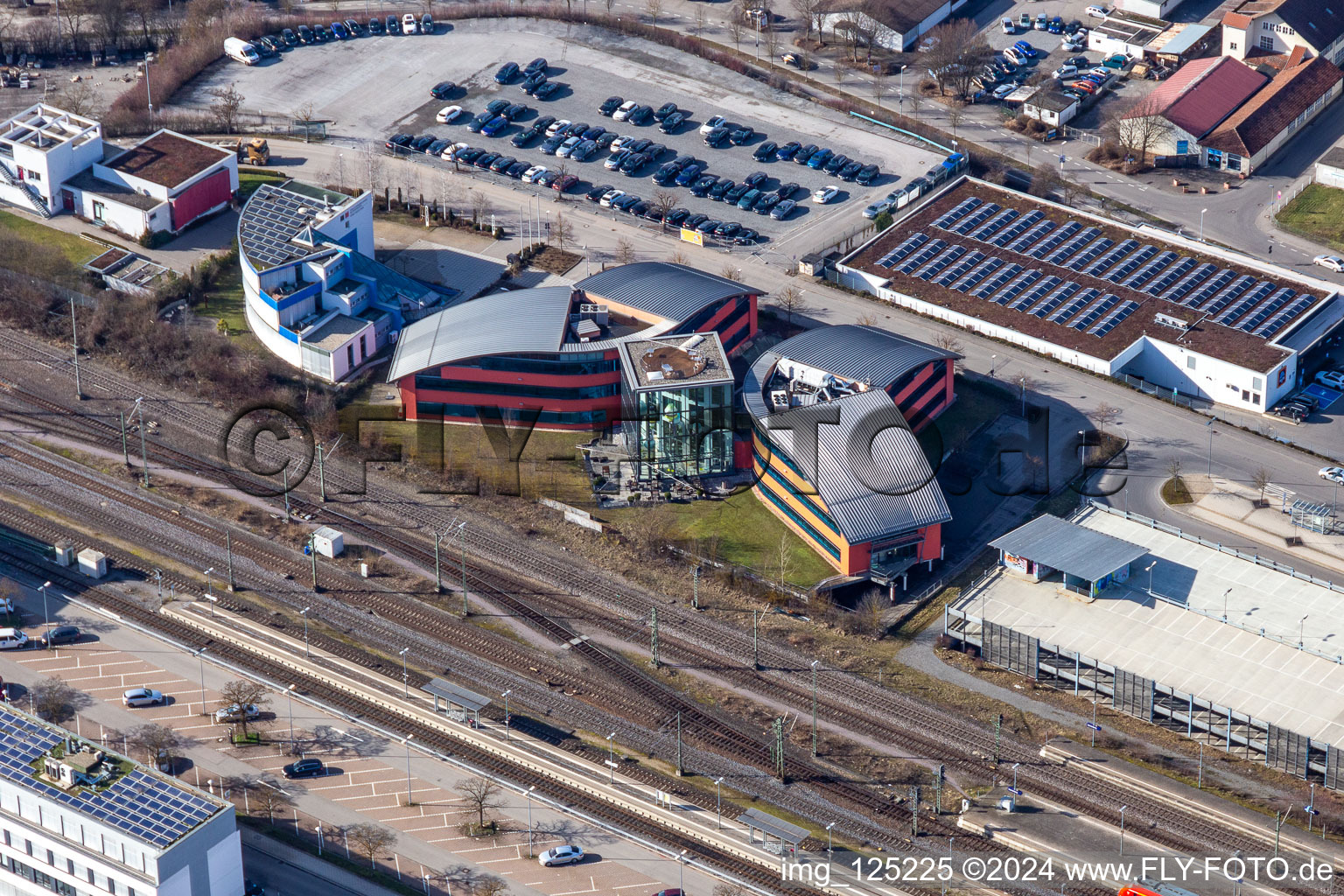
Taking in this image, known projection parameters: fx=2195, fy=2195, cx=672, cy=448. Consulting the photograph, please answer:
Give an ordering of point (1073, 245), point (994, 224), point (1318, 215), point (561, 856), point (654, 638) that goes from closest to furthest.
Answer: point (561, 856)
point (654, 638)
point (1073, 245)
point (994, 224)
point (1318, 215)

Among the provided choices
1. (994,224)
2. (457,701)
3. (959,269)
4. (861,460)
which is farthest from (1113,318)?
(457,701)

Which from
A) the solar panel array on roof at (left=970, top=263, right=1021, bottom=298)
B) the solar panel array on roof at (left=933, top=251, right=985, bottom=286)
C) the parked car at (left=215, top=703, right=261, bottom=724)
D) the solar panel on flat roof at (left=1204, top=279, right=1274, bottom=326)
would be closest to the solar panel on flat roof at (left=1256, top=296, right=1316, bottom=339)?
the solar panel on flat roof at (left=1204, top=279, right=1274, bottom=326)

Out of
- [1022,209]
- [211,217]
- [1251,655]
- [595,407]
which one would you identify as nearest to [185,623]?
[595,407]

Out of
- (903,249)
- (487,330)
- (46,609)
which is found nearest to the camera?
(46,609)

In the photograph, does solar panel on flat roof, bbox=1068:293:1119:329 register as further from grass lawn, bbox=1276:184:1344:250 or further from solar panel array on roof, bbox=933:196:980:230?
grass lawn, bbox=1276:184:1344:250

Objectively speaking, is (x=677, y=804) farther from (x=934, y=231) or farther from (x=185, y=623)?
(x=934, y=231)

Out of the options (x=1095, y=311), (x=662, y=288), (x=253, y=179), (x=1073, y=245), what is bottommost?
(x=253, y=179)

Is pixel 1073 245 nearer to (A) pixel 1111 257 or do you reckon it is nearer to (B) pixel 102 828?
(A) pixel 1111 257
